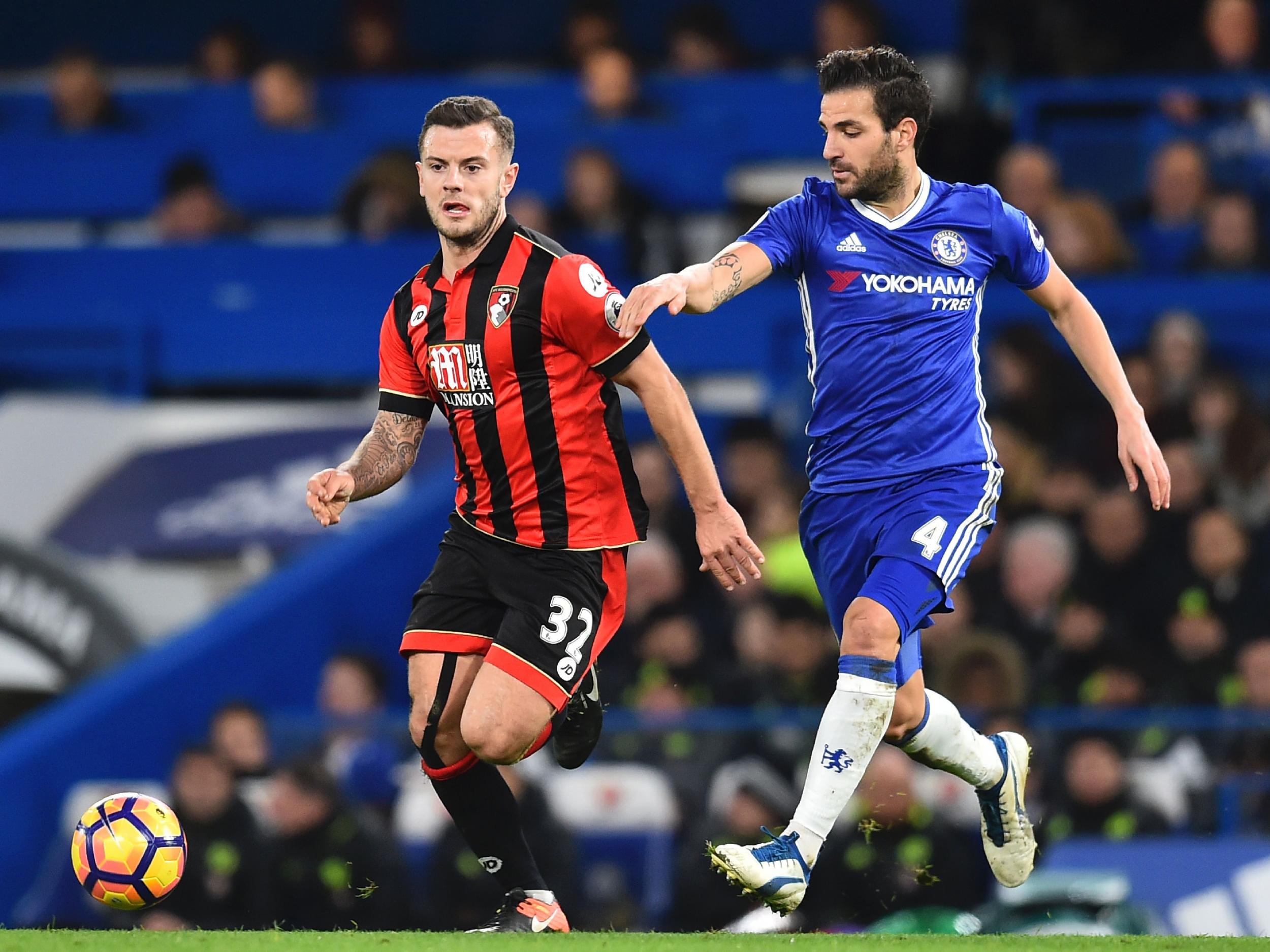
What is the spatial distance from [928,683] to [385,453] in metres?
3.63

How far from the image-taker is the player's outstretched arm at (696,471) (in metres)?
6.00

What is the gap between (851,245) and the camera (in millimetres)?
6219

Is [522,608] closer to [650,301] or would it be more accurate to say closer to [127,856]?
[650,301]

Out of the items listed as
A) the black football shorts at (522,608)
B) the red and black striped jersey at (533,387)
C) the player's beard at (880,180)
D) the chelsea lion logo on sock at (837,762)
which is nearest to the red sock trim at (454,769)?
the black football shorts at (522,608)

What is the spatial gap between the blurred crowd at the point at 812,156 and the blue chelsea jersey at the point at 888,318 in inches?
204

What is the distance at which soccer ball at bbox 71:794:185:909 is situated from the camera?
6.38 meters

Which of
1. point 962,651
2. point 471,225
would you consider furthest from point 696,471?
point 962,651

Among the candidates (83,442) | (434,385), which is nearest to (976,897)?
(434,385)

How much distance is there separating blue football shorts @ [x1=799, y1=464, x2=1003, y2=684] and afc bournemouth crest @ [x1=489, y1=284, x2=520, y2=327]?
111cm

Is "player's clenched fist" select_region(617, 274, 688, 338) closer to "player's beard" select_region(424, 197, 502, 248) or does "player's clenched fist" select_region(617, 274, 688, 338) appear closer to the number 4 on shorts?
"player's beard" select_region(424, 197, 502, 248)

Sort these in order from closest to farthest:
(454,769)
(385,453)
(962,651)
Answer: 1. (454,769)
2. (385,453)
3. (962,651)

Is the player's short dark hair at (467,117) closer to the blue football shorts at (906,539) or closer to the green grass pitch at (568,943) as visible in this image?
the blue football shorts at (906,539)

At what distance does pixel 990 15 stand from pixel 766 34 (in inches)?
60.4

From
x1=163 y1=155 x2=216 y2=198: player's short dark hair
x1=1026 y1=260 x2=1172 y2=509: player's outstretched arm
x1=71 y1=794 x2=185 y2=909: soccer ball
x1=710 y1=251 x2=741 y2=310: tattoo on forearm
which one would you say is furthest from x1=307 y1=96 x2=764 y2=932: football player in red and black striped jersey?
x1=163 y1=155 x2=216 y2=198: player's short dark hair
